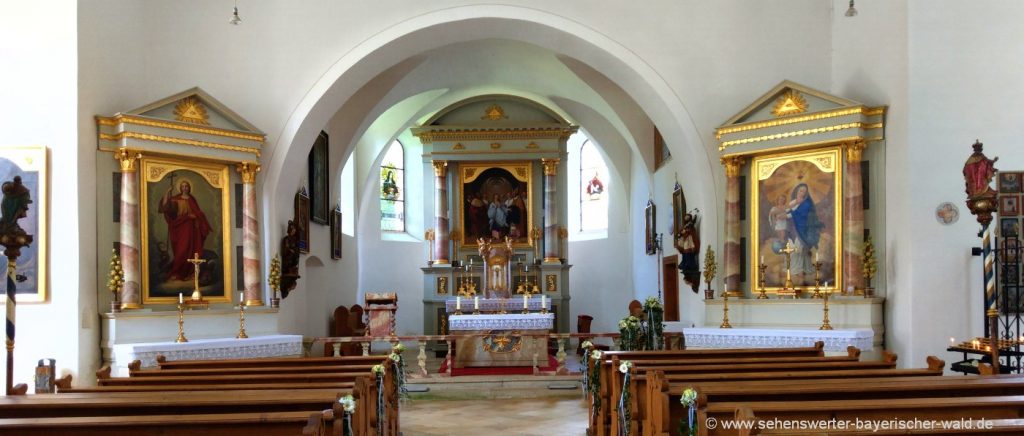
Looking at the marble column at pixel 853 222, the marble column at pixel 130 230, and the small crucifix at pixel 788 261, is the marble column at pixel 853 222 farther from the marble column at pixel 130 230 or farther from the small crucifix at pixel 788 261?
the marble column at pixel 130 230

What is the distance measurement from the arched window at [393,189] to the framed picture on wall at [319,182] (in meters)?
4.95

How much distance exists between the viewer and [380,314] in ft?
50.1

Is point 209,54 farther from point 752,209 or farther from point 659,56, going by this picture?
point 752,209

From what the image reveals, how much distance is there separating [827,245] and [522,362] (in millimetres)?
5130

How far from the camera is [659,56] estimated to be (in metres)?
11.7

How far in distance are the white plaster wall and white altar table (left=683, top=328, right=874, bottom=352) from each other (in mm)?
7204

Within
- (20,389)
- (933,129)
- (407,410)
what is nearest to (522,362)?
(407,410)

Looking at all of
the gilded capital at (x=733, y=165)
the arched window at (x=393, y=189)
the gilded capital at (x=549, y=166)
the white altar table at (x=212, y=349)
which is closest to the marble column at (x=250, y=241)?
the white altar table at (x=212, y=349)

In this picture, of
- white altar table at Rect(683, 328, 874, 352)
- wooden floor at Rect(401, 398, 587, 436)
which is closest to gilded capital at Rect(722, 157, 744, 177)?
white altar table at Rect(683, 328, 874, 352)

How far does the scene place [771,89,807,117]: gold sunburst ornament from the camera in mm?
10492

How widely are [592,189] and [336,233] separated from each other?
289 inches

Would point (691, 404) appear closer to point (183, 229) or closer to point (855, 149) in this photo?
point (855, 149)

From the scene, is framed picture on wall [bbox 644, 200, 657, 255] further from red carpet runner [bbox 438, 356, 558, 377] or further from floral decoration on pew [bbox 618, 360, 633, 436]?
floral decoration on pew [bbox 618, 360, 633, 436]

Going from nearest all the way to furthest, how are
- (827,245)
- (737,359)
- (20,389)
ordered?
(20,389) < (737,359) < (827,245)
